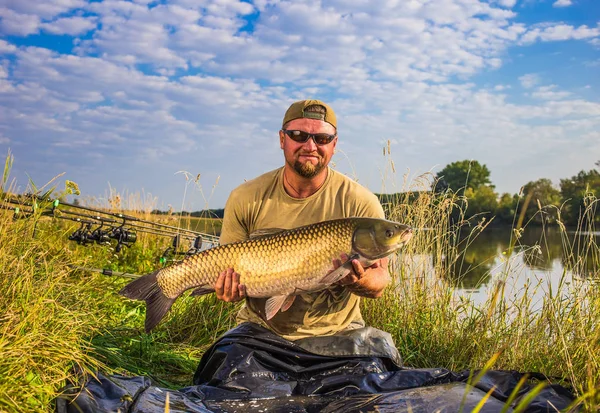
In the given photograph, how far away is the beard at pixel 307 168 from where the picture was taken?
3499mm

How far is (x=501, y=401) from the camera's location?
2.97m

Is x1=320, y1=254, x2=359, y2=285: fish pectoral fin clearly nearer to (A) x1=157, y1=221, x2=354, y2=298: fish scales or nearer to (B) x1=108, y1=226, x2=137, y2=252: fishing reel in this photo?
(A) x1=157, y1=221, x2=354, y2=298: fish scales

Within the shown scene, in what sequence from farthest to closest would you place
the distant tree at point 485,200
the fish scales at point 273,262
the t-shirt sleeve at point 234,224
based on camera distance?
the distant tree at point 485,200, the t-shirt sleeve at point 234,224, the fish scales at point 273,262

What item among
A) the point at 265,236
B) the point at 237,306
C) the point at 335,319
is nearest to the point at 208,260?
the point at 265,236

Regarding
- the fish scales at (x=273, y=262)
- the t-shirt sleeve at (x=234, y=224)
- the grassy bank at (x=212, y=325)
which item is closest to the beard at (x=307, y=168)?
the t-shirt sleeve at (x=234, y=224)

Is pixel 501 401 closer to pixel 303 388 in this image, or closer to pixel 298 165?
pixel 303 388

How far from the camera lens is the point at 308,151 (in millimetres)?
3514

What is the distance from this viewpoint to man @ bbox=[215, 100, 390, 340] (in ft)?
11.4

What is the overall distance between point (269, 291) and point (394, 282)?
1.94m

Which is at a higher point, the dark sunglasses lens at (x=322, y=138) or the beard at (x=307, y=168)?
the dark sunglasses lens at (x=322, y=138)

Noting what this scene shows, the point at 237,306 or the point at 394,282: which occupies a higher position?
the point at 394,282

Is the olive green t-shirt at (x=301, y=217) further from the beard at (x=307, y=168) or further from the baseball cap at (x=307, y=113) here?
the baseball cap at (x=307, y=113)

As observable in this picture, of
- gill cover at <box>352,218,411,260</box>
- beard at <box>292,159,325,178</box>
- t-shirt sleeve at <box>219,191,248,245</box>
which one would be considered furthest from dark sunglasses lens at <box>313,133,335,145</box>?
gill cover at <box>352,218,411,260</box>

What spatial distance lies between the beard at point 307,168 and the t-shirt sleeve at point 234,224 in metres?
0.46
